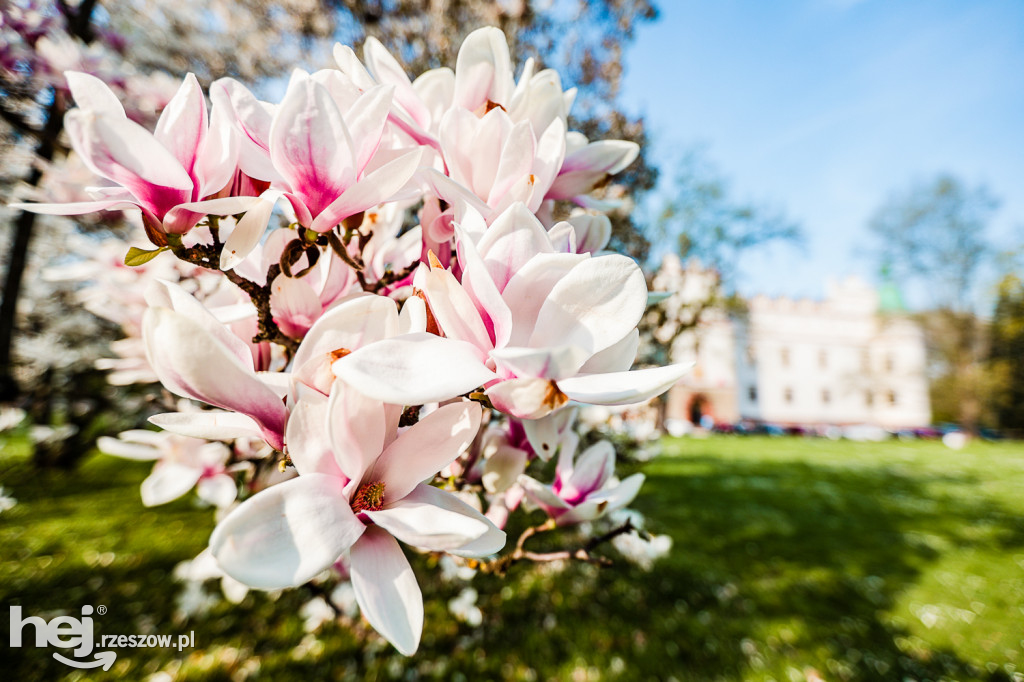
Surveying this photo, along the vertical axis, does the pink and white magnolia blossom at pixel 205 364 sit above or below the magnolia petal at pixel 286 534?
above

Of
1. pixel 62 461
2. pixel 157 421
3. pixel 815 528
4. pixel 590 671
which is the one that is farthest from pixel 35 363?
pixel 815 528

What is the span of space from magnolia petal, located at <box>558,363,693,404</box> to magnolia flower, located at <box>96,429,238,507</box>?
1207mm

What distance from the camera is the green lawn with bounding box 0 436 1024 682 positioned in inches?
120

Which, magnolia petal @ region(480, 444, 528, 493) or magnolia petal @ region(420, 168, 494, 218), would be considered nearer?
magnolia petal @ region(420, 168, 494, 218)

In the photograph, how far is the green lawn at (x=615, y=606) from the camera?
305 cm

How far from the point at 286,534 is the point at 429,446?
0.16 meters

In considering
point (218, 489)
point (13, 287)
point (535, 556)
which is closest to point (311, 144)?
point (535, 556)

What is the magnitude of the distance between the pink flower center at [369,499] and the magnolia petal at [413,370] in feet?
0.52

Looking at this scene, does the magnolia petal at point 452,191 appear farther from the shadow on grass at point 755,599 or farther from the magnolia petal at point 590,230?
the shadow on grass at point 755,599

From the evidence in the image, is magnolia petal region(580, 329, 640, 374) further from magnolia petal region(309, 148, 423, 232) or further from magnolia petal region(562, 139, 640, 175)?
magnolia petal region(562, 139, 640, 175)

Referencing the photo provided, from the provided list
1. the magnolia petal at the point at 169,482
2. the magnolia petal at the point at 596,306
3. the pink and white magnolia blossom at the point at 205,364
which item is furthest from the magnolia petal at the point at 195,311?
the magnolia petal at the point at 169,482

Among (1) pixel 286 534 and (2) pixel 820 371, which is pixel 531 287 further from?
(2) pixel 820 371

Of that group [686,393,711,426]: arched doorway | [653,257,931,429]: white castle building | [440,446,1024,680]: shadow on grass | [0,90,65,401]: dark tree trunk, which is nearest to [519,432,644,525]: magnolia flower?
[440,446,1024,680]: shadow on grass

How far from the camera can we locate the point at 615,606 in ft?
13.4
